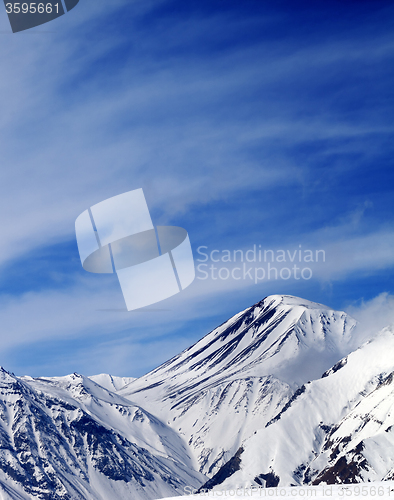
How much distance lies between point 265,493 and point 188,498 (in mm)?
8085

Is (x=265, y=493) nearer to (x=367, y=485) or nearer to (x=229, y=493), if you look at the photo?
(x=229, y=493)

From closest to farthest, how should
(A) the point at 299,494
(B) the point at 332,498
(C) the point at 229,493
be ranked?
(B) the point at 332,498 < (A) the point at 299,494 < (C) the point at 229,493

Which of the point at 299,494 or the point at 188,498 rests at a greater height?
the point at 299,494

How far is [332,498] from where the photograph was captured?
42.5 metres

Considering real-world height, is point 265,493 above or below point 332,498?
below

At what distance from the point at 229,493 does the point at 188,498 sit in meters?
4.65

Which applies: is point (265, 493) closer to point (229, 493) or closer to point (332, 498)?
point (229, 493)

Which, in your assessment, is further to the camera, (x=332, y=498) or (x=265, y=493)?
(x=265, y=493)

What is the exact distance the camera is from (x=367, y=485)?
44625mm

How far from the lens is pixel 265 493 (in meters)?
48.6

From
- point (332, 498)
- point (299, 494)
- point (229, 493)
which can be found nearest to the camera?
point (332, 498)

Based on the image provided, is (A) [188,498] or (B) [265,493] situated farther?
(A) [188,498]

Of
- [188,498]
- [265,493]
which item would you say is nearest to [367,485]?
[265,493]

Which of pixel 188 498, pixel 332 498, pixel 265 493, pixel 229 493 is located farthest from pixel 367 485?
pixel 188 498
